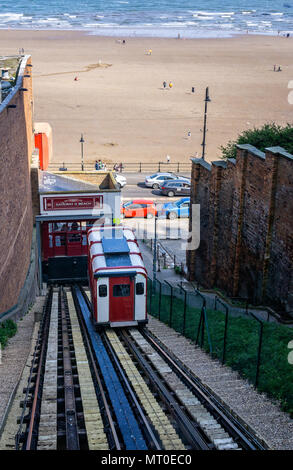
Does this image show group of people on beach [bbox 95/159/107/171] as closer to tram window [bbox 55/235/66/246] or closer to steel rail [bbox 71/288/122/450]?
tram window [bbox 55/235/66/246]

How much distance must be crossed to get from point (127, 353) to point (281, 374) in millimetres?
5487

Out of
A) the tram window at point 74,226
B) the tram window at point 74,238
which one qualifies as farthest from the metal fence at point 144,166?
the tram window at point 74,238

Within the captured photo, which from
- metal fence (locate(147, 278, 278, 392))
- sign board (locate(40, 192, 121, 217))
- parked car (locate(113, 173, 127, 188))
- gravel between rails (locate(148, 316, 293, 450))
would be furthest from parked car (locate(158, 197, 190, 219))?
gravel between rails (locate(148, 316, 293, 450))

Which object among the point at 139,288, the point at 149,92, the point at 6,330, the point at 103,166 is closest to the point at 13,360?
the point at 6,330

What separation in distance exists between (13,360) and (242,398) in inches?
255

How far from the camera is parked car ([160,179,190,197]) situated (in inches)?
1886

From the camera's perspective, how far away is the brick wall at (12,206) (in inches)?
740

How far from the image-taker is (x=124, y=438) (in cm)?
1066

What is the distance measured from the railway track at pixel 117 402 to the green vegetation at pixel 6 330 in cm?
92

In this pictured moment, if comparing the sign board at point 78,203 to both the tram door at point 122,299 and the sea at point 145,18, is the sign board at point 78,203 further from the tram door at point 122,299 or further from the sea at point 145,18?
the sea at point 145,18

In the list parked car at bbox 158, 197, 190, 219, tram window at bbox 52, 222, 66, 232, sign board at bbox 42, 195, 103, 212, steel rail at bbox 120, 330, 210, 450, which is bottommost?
parked car at bbox 158, 197, 190, 219

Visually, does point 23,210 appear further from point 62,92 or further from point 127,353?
point 62,92

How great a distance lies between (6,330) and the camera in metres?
17.9

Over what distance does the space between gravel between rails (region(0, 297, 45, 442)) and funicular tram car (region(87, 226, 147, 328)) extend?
2.46 m
